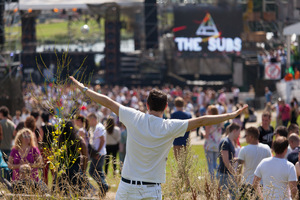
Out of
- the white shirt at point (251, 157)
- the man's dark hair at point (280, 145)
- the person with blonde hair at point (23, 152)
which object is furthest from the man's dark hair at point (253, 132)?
the person with blonde hair at point (23, 152)

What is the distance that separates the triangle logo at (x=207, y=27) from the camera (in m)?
40.5

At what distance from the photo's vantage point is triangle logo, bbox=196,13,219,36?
40531 millimetres

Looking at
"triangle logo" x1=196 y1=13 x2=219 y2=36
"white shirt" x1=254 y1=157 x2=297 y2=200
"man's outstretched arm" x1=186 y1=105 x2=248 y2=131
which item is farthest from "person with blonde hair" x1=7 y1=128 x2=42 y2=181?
"triangle logo" x1=196 y1=13 x2=219 y2=36

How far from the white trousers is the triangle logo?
36978 mm

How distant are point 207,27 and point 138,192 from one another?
3727cm

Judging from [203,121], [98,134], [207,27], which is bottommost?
[98,134]

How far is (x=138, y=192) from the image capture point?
3963 millimetres

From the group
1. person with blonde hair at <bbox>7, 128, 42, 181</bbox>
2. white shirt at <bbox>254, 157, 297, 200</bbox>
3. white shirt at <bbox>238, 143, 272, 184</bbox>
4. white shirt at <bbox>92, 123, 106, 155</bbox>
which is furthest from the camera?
white shirt at <bbox>92, 123, 106, 155</bbox>

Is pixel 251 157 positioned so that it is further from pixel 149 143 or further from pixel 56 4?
pixel 56 4

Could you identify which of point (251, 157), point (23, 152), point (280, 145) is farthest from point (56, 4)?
point (280, 145)

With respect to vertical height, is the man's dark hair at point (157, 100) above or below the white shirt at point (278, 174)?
above

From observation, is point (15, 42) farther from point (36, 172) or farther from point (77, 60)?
point (77, 60)

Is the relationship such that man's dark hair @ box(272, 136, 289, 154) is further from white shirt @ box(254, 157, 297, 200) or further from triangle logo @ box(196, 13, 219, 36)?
triangle logo @ box(196, 13, 219, 36)

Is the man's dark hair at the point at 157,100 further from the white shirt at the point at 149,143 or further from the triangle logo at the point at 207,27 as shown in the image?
the triangle logo at the point at 207,27
